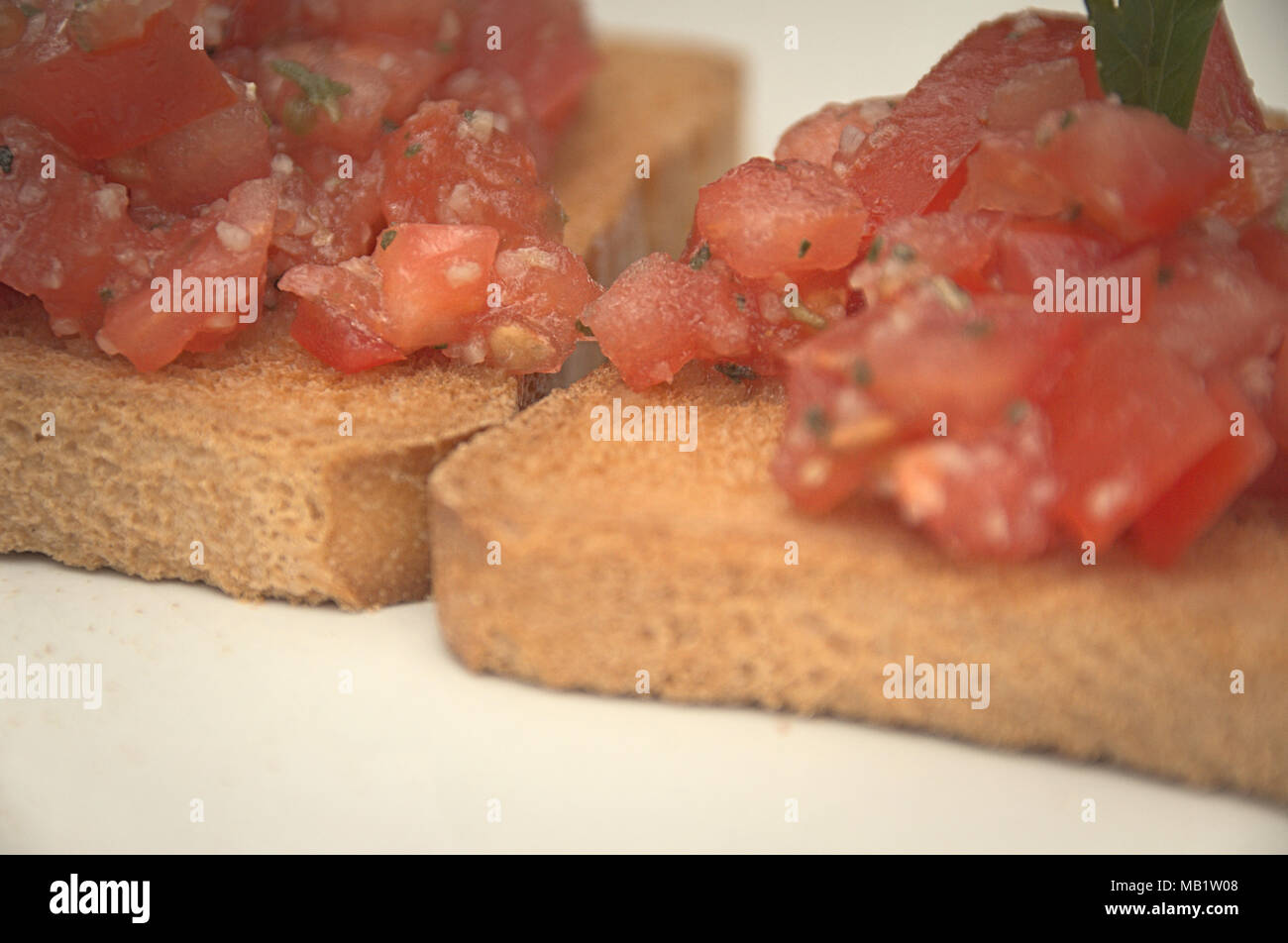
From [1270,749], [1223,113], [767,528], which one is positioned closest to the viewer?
[1270,749]

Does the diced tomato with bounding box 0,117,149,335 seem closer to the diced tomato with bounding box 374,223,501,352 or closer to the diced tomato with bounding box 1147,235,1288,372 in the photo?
the diced tomato with bounding box 374,223,501,352

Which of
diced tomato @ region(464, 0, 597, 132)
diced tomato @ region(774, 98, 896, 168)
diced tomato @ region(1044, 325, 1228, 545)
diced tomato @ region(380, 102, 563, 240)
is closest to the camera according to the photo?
diced tomato @ region(1044, 325, 1228, 545)

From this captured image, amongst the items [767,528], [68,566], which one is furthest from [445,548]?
[68,566]

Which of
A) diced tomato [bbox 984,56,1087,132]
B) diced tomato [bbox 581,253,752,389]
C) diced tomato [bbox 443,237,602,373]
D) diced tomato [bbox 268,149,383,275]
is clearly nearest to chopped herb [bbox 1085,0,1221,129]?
diced tomato [bbox 984,56,1087,132]

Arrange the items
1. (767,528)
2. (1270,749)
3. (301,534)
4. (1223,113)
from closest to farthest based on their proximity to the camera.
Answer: (1270,749)
(767,528)
(301,534)
(1223,113)

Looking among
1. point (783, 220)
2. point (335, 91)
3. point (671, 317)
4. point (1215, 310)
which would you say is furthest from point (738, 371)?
point (335, 91)

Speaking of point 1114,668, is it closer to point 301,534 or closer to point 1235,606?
point 1235,606

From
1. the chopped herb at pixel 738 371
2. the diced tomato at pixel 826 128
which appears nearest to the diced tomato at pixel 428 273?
the chopped herb at pixel 738 371
